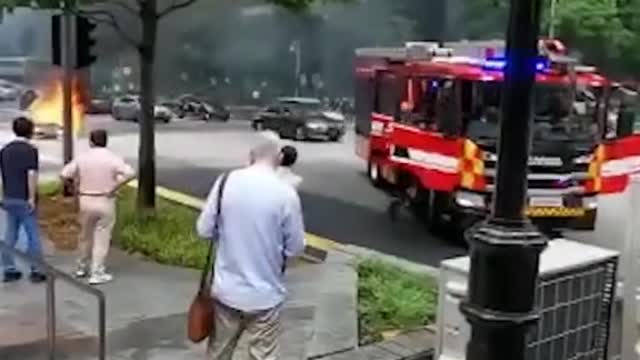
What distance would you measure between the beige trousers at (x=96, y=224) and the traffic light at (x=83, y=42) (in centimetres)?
492

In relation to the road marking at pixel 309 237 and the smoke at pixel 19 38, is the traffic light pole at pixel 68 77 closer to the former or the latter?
the road marking at pixel 309 237

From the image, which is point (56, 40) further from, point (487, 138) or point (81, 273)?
point (487, 138)

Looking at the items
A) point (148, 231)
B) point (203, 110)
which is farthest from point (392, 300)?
point (203, 110)

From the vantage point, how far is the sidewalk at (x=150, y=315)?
22.1 ft

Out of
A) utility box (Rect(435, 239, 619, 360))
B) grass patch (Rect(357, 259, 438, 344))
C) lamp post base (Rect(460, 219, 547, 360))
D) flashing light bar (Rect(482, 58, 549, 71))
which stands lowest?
grass patch (Rect(357, 259, 438, 344))

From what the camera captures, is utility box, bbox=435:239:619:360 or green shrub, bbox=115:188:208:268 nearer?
utility box, bbox=435:239:619:360

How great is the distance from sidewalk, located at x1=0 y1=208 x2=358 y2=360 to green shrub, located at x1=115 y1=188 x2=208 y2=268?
26cm

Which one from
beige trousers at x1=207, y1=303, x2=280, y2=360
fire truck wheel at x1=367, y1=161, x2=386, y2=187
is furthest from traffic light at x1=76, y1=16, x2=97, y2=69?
beige trousers at x1=207, y1=303, x2=280, y2=360

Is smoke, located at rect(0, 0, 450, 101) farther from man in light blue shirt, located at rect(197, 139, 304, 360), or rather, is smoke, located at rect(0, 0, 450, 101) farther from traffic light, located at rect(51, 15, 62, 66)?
man in light blue shirt, located at rect(197, 139, 304, 360)

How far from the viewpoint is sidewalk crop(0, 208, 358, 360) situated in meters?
6.72

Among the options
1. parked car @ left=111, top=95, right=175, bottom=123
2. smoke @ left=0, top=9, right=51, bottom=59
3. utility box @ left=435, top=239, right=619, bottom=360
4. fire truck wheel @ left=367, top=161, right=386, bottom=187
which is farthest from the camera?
smoke @ left=0, top=9, right=51, bottom=59

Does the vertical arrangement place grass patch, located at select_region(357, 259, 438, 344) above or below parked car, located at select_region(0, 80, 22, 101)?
above

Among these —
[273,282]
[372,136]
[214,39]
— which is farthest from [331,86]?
[273,282]

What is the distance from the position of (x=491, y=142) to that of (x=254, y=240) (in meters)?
9.10
